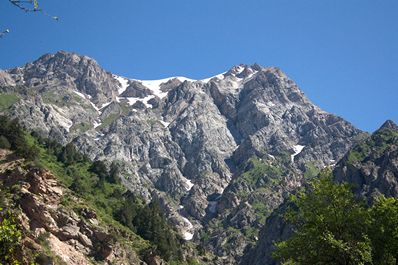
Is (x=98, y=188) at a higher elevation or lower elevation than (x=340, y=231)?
higher

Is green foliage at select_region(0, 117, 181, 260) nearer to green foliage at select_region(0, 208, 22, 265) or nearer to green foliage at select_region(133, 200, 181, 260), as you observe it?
green foliage at select_region(133, 200, 181, 260)

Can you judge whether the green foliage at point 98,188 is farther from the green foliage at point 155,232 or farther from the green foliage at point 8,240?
the green foliage at point 8,240

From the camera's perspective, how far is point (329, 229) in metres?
26.7

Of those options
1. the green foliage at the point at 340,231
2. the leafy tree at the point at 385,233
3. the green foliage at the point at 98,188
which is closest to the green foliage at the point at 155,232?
the green foliage at the point at 98,188

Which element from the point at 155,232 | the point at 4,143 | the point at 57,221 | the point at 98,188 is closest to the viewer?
the point at 57,221

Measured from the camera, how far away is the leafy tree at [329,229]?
983 inches

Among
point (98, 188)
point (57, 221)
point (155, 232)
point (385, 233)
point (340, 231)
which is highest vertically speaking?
point (98, 188)

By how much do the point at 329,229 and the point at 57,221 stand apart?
180ft

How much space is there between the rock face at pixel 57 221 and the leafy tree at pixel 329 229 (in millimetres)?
46002

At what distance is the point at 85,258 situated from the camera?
226 feet

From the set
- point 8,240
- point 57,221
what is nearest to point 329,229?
point 8,240

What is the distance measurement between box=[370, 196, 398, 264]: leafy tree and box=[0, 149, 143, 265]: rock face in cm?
4994

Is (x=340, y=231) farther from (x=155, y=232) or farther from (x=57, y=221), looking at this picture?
(x=155, y=232)

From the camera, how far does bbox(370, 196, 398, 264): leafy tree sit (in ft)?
82.2
